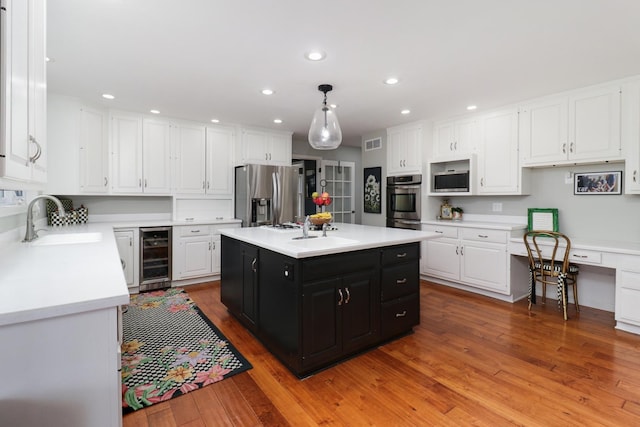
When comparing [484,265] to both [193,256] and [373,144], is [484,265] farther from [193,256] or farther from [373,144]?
[193,256]

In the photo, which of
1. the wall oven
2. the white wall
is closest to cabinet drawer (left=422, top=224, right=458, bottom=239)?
the wall oven

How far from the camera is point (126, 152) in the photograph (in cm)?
420

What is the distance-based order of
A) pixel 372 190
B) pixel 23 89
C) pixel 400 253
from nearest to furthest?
pixel 23 89 → pixel 400 253 → pixel 372 190

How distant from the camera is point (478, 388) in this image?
6.75 ft

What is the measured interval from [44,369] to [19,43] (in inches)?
40.8

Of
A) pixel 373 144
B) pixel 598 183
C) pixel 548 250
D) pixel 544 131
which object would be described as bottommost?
pixel 548 250

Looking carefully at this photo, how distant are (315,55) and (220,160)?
2858 mm

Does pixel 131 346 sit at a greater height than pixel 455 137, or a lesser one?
lesser

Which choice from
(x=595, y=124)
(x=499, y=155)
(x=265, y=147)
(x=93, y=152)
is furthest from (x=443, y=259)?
(x=93, y=152)

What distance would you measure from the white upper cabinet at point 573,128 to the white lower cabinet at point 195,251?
13.6 feet

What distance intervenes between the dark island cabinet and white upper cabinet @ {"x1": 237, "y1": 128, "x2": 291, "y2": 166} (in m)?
2.41

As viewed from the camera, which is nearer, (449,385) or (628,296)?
(449,385)

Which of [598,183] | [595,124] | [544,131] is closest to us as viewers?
[595,124]

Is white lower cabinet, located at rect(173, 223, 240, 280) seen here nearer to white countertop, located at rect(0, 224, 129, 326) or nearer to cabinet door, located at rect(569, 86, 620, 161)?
white countertop, located at rect(0, 224, 129, 326)
